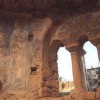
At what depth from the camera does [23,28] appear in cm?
665

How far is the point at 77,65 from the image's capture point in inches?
220

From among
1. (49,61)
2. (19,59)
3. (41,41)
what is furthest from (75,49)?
(19,59)

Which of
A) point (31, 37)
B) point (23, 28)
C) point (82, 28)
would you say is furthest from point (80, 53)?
point (23, 28)

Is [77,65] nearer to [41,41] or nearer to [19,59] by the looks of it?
[41,41]

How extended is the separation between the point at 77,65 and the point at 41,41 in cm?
132

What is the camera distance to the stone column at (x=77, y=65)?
5399 mm

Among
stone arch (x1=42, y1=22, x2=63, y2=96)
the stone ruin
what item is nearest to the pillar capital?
the stone ruin

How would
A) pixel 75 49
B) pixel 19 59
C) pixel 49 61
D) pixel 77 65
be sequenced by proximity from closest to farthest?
pixel 77 65 < pixel 75 49 < pixel 49 61 < pixel 19 59

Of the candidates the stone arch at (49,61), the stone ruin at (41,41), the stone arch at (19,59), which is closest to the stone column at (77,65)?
the stone ruin at (41,41)

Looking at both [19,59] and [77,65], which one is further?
[19,59]

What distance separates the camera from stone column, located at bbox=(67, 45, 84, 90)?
5.40 m

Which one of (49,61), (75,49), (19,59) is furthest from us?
(19,59)

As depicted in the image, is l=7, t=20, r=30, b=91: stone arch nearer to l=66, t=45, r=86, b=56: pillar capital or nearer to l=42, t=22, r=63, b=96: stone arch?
l=42, t=22, r=63, b=96: stone arch

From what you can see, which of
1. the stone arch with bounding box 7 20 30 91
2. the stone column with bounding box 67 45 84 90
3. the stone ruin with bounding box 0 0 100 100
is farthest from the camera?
the stone arch with bounding box 7 20 30 91
